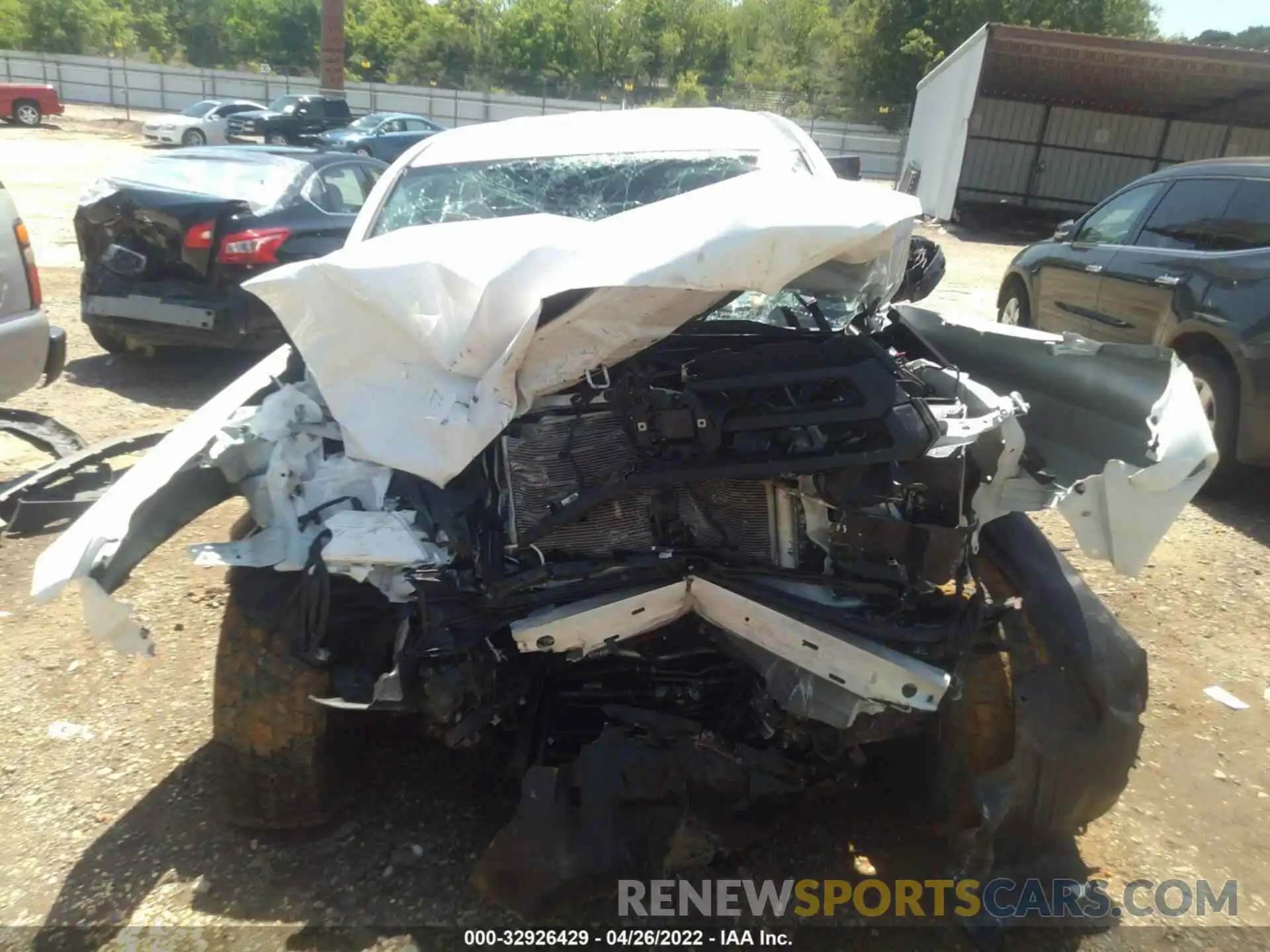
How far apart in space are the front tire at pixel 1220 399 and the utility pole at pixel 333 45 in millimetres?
25111

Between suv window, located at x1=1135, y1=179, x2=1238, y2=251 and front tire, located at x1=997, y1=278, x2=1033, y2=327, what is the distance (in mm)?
1399

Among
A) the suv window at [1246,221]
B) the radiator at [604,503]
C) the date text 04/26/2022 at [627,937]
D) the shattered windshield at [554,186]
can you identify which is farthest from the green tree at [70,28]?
the date text 04/26/2022 at [627,937]

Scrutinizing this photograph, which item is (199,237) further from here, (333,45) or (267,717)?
(333,45)

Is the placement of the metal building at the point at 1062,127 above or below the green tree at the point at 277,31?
below

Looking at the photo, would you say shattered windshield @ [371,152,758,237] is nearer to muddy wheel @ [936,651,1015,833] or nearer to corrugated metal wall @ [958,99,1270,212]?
muddy wheel @ [936,651,1015,833]

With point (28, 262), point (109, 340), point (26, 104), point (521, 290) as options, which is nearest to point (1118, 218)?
point (521, 290)

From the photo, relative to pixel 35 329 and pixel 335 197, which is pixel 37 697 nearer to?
pixel 35 329

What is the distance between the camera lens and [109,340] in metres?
6.88

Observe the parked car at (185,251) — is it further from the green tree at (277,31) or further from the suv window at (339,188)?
the green tree at (277,31)

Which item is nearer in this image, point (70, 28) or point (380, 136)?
point (380, 136)

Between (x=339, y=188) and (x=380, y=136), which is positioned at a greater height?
(x=339, y=188)

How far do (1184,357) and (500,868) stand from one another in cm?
491

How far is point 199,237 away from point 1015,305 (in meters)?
6.18

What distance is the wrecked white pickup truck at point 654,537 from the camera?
6.81 feet
